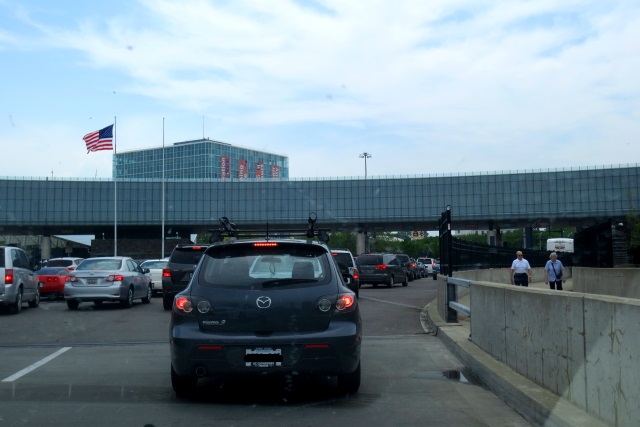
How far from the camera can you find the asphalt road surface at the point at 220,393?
709cm

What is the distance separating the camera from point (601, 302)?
5957mm

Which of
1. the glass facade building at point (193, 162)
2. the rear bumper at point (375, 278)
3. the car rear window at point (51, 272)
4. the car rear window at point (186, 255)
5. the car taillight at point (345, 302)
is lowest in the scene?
the rear bumper at point (375, 278)

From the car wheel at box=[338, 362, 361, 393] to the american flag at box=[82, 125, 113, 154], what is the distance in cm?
4422

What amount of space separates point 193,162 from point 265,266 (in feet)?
453

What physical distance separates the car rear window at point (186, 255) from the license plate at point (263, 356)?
43.7 ft

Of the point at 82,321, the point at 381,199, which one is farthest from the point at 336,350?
the point at 381,199

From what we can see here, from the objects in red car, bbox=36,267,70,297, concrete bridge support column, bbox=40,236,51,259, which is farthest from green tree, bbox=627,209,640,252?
concrete bridge support column, bbox=40,236,51,259

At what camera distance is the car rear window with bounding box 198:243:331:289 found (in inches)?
300

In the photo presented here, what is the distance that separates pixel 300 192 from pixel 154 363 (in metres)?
80.7

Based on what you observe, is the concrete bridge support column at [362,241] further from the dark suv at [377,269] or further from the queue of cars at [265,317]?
the queue of cars at [265,317]

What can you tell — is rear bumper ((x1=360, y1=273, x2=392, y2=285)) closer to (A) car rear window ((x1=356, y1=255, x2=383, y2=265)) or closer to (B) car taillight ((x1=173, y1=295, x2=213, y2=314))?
(A) car rear window ((x1=356, y1=255, x2=383, y2=265))

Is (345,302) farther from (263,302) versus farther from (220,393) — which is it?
(220,393)

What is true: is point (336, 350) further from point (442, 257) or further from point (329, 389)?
point (442, 257)

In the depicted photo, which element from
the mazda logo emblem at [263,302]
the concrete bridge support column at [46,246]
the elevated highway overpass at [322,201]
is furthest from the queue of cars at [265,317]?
the concrete bridge support column at [46,246]
